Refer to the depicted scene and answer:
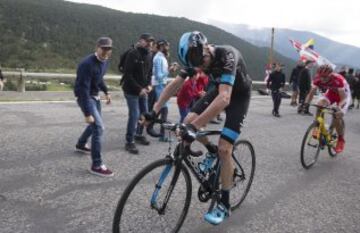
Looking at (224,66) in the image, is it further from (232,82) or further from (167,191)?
(167,191)

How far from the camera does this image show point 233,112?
4910 mm

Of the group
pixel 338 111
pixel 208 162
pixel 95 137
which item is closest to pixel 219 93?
pixel 208 162

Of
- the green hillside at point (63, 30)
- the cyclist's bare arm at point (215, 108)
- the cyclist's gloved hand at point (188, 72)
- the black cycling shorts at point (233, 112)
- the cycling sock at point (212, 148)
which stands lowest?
the green hillside at point (63, 30)

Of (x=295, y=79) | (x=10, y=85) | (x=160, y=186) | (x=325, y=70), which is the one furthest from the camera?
(x=10, y=85)

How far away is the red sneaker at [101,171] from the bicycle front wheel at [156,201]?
6.26ft

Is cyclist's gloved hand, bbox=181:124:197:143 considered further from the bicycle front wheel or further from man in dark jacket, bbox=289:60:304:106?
man in dark jacket, bbox=289:60:304:106

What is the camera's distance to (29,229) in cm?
443

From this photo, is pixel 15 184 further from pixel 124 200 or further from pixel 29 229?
pixel 124 200

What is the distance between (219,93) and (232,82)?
17cm

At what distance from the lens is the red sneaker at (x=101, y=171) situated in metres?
6.31

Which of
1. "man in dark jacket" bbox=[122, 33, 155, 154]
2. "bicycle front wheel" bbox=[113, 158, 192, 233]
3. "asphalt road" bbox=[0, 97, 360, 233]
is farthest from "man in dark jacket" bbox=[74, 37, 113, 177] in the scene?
"bicycle front wheel" bbox=[113, 158, 192, 233]

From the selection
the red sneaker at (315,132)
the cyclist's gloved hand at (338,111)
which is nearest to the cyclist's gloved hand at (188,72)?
the red sneaker at (315,132)

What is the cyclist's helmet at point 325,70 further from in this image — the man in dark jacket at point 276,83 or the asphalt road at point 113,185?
the man in dark jacket at point 276,83

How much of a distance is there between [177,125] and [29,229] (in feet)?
6.15
